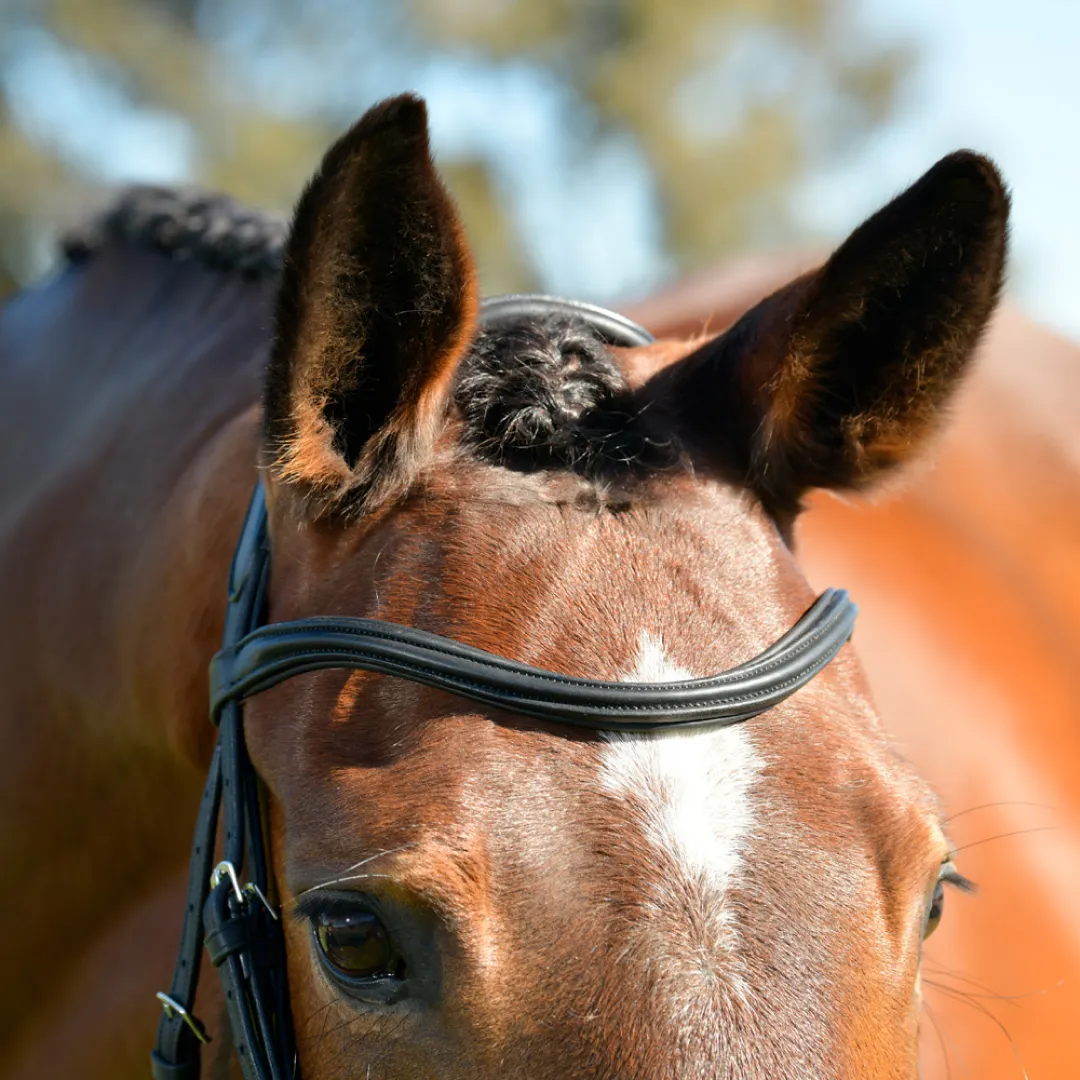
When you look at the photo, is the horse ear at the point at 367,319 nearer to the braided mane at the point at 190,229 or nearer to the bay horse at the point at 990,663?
the bay horse at the point at 990,663

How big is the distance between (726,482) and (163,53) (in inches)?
732

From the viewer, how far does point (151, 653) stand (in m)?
2.46

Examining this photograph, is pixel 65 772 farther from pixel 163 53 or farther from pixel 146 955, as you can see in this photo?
pixel 163 53

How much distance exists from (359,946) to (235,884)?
0.37 m

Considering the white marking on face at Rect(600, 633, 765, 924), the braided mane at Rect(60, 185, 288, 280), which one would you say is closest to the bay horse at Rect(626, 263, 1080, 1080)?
the white marking on face at Rect(600, 633, 765, 924)

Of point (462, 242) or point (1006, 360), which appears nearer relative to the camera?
point (462, 242)

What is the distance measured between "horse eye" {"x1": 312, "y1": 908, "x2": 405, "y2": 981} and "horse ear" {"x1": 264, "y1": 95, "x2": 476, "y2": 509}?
66 cm

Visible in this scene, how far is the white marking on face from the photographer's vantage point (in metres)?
1.43

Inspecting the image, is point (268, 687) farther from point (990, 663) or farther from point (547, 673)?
point (990, 663)

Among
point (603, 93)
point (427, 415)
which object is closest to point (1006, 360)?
point (427, 415)

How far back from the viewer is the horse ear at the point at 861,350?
185cm

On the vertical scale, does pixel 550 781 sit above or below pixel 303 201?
below

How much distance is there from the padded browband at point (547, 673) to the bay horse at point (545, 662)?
28 mm

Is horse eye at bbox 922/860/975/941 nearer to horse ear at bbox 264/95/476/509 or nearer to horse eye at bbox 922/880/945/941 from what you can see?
horse eye at bbox 922/880/945/941
